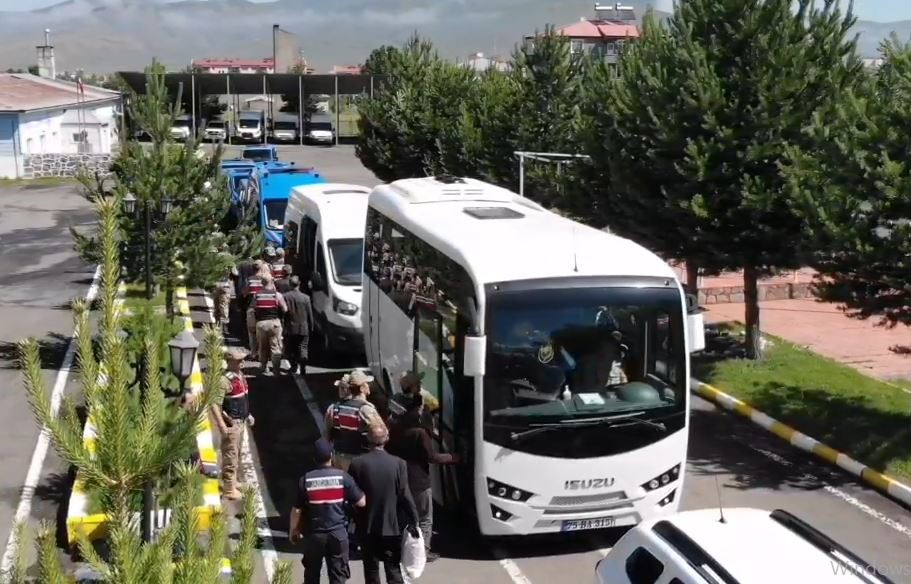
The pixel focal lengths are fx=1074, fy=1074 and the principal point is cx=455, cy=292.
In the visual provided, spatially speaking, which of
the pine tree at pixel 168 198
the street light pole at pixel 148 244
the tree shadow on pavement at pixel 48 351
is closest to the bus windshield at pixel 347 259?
the pine tree at pixel 168 198

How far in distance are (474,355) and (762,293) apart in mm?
16411

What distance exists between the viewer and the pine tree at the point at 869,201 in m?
11.9

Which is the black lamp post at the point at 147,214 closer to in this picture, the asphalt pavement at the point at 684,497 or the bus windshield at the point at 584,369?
the asphalt pavement at the point at 684,497

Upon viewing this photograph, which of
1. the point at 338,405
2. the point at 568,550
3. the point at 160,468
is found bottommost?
the point at 568,550

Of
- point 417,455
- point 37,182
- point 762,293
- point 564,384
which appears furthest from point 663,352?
point 37,182

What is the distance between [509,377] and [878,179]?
5352 mm

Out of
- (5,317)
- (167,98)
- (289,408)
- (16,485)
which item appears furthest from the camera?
(5,317)

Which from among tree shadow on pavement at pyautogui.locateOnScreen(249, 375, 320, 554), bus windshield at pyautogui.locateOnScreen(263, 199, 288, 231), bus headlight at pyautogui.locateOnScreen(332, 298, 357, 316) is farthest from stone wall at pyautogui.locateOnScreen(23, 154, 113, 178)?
tree shadow on pavement at pyautogui.locateOnScreen(249, 375, 320, 554)

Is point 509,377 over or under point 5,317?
over

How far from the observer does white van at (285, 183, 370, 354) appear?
17.0 metres

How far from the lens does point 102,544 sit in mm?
9094

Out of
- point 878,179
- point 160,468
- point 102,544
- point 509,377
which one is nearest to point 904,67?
point 878,179

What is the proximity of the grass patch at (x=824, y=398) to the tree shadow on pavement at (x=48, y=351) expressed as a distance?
395 inches

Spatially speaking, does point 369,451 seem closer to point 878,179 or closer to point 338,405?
point 338,405
